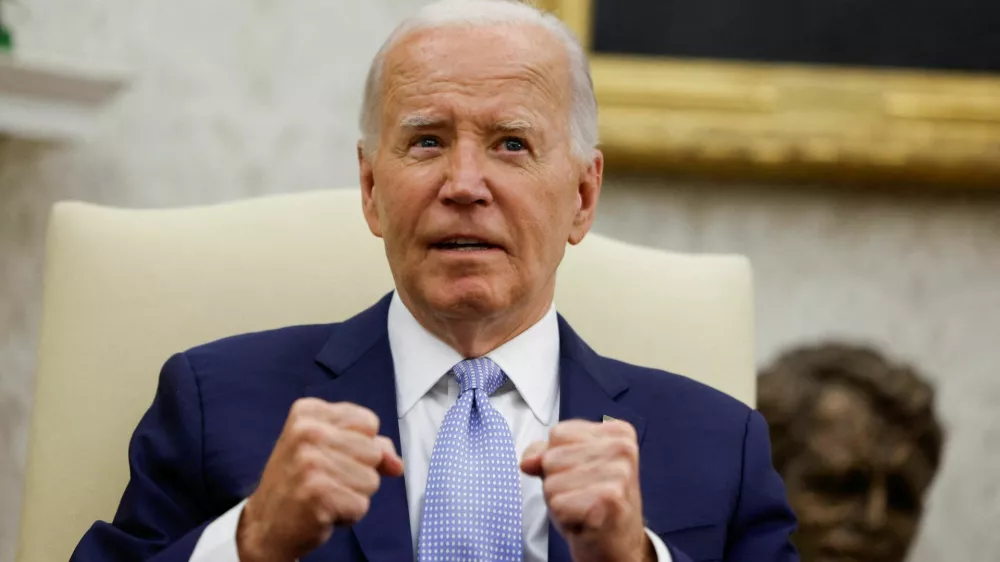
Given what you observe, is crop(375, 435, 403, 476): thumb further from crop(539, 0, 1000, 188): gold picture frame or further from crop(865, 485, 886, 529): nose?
crop(539, 0, 1000, 188): gold picture frame

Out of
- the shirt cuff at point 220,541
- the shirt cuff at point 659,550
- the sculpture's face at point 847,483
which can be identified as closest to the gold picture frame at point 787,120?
the sculpture's face at point 847,483

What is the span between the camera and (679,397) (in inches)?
64.5

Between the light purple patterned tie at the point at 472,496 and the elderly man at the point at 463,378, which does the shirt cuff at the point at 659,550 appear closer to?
the elderly man at the point at 463,378

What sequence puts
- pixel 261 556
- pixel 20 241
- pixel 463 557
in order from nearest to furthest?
pixel 261 556, pixel 463 557, pixel 20 241

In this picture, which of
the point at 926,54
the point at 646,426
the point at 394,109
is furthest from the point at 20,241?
the point at 926,54


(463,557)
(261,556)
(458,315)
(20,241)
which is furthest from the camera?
(20,241)

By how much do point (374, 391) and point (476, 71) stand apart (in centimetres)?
40

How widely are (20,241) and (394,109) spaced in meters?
1.30

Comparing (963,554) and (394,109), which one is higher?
(394,109)

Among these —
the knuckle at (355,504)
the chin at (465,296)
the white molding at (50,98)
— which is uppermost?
the white molding at (50,98)

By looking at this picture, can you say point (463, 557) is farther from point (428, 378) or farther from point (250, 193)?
point (250, 193)

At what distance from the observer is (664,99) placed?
2604 mm

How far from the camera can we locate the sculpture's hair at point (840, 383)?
229 cm

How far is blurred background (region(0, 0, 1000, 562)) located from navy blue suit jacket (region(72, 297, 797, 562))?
1.07 metres
